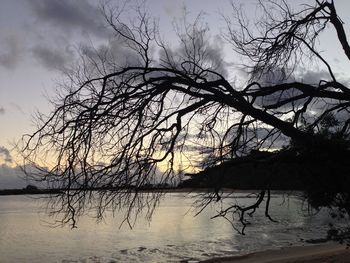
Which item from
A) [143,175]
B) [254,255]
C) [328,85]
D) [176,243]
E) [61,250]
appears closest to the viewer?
[143,175]

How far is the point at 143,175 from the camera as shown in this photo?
321 inches

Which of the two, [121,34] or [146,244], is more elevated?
[121,34]

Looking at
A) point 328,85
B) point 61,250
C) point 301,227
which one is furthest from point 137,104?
point 301,227

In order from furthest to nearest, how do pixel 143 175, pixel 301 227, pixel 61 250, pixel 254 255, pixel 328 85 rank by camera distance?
pixel 301 227, pixel 61 250, pixel 254 255, pixel 328 85, pixel 143 175

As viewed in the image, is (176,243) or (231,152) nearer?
(231,152)

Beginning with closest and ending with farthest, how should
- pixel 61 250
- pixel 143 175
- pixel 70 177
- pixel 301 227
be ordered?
pixel 70 177
pixel 143 175
pixel 61 250
pixel 301 227

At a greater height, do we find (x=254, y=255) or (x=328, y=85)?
(x=328, y=85)

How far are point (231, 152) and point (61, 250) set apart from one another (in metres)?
27.0

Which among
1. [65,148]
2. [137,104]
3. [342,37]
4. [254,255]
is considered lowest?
[254,255]

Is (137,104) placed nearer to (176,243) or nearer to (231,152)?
(231,152)

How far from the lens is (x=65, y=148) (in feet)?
25.4

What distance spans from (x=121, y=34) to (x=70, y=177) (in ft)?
9.17

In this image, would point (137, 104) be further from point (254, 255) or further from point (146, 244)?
point (146, 244)

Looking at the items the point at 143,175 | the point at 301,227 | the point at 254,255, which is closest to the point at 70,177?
the point at 143,175
